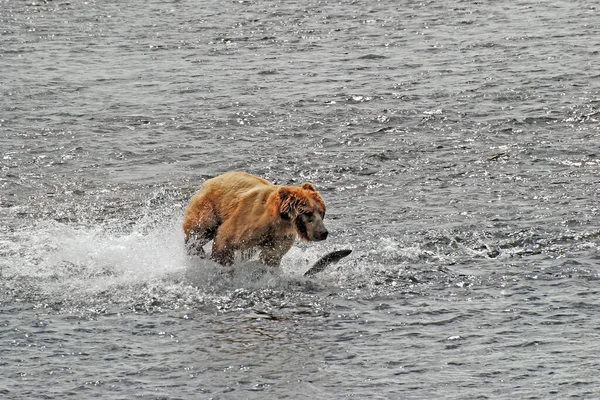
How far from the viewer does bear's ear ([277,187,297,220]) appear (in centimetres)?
1164

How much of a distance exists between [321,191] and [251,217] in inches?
134

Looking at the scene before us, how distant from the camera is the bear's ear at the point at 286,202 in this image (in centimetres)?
1164

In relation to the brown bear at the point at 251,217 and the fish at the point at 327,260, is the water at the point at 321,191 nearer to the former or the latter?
the fish at the point at 327,260

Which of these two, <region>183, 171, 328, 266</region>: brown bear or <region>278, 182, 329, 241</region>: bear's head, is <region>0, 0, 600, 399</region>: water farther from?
<region>278, 182, 329, 241</region>: bear's head

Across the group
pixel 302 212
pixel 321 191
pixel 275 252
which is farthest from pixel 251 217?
pixel 321 191

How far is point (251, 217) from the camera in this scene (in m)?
11.9

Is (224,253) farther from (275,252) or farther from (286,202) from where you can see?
(286,202)

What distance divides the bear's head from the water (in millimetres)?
571

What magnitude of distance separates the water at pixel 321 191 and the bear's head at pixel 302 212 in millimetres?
571

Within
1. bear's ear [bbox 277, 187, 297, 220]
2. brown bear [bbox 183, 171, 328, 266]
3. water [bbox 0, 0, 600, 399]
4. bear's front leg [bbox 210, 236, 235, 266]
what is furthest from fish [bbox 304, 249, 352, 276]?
bear's front leg [bbox 210, 236, 235, 266]

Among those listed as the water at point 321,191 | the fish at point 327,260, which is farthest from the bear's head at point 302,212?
the water at point 321,191

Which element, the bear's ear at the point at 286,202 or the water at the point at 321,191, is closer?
the water at the point at 321,191

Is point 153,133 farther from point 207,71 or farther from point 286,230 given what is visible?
point 286,230

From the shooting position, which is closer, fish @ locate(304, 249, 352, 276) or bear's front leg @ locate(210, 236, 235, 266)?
fish @ locate(304, 249, 352, 276)
